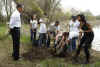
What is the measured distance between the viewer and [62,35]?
7559 mm

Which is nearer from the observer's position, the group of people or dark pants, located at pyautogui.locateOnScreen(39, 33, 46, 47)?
the group of people

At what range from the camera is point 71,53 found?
7379mm

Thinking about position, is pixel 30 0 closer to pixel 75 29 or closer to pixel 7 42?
pixel 7 42

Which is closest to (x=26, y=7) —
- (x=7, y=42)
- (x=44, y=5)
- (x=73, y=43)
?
(x=44, y=5)

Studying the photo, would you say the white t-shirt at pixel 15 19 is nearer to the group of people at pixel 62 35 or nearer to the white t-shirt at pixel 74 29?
the group of people at pixel 62 35

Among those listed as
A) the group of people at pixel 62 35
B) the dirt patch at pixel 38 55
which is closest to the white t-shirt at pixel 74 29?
the group of people at pixel 62 35

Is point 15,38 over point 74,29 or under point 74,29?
under

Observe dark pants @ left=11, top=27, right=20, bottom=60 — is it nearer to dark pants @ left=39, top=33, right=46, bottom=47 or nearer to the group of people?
the group of people

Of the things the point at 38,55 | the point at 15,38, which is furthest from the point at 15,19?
the point at 38,55

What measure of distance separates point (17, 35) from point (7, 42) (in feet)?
11.7

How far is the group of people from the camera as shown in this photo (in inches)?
229

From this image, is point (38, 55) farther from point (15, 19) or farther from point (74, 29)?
point (15, 19)

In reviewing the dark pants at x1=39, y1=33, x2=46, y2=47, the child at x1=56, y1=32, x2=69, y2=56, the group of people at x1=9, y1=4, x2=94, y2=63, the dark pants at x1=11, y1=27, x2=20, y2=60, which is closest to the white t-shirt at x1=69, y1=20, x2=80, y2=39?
the group of people at x1=9, y1=4, x2=94, y2=63

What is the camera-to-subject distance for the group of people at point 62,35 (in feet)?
19.1
